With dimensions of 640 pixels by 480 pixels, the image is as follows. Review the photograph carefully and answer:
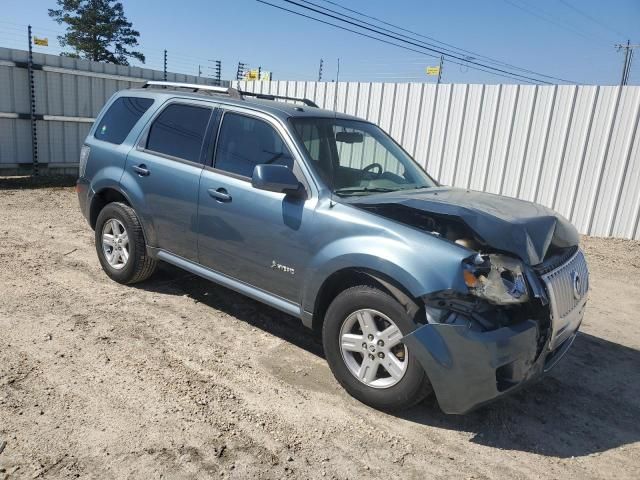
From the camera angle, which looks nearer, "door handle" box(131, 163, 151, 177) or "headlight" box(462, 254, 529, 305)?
"headlight" box(462, 254, 529, 305)

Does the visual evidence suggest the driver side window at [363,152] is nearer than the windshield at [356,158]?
No

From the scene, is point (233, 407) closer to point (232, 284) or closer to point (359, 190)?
point (232, 284)

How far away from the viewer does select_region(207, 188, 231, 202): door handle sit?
13.3 ft

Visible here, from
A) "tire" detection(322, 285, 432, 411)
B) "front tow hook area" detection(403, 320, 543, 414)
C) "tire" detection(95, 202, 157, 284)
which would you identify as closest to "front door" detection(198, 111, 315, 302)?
"tire" detection(322, 285, 432, 411)

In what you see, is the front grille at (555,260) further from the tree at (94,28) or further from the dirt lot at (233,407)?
the tree at (94,28)

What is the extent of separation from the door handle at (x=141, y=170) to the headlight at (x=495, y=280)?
309 centimetres

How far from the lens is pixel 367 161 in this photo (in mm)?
4555

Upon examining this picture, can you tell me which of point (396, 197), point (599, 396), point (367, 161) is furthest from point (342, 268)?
point (599, 396)

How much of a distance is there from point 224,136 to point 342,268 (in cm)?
168

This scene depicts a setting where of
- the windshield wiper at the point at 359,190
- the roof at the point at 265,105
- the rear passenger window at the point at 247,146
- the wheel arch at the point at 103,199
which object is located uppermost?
the roof at the point at 265,105

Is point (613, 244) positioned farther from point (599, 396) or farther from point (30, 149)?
point (30, 149)

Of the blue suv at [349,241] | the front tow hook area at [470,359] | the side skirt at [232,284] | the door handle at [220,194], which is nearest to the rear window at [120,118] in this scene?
the blue suv at [349,241]

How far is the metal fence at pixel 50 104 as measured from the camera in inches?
436

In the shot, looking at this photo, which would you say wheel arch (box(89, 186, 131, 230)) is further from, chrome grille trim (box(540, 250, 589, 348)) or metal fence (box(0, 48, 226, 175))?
metal fence (box(0, 48, 226, 175))
